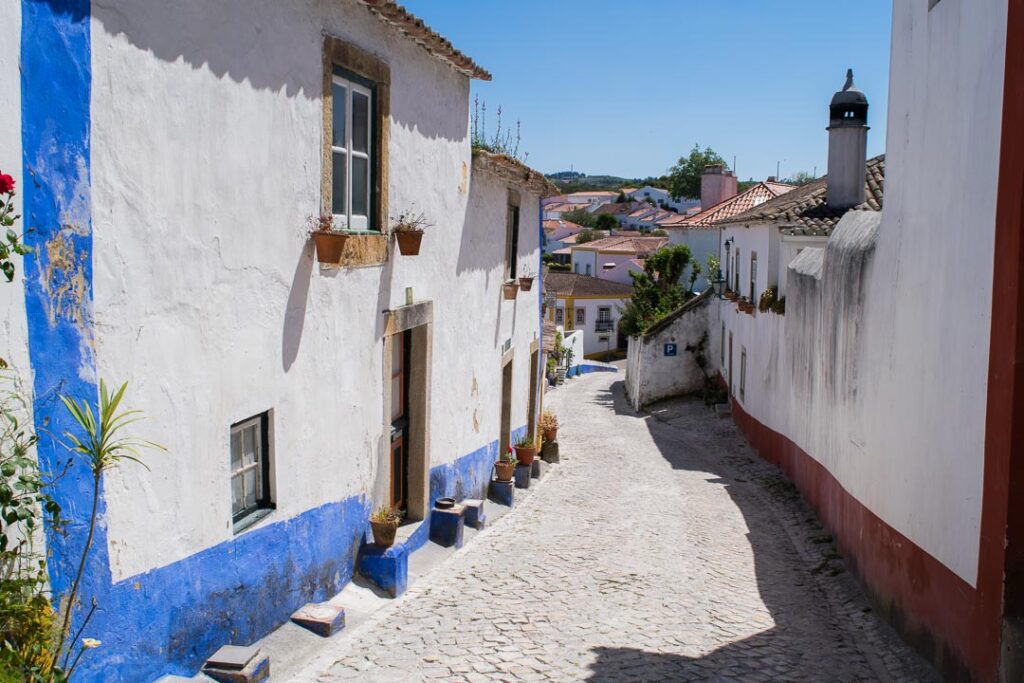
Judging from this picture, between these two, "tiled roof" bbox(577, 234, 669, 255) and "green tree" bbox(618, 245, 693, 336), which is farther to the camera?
"tiled roof" bbox(577, 234, 669, 255)

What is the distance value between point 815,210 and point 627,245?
4191cm

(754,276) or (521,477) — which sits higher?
(754,276)

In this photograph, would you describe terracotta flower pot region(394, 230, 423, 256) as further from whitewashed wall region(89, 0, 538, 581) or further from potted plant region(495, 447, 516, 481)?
potted plant region(495, 447, 516, 481)

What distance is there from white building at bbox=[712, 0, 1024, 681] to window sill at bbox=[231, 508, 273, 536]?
4.73 m

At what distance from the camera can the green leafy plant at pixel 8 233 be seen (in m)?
4.01

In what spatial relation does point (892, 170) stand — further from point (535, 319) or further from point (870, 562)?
point (535, 319)

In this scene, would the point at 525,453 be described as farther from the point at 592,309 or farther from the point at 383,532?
the point at 592,309

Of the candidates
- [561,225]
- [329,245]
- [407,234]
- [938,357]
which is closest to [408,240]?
[407,234]

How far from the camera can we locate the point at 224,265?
19.6ft

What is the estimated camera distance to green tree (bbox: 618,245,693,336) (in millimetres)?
32844

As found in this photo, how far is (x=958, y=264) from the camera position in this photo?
656cm

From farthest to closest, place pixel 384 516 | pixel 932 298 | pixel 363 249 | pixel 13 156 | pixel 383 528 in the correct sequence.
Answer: pixel 384 516, pixel 383 528, pixel 363 249, pixel 932 298, pixel 13 156

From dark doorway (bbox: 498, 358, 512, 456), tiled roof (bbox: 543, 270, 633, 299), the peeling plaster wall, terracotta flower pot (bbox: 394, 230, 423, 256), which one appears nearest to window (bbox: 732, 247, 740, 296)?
dark doorway (bbox: 498, 358, 512, 456)

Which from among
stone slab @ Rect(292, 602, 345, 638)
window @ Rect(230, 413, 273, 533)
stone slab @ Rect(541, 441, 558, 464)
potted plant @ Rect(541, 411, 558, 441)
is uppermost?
window @ Rect(230, 413, 273, 533)
